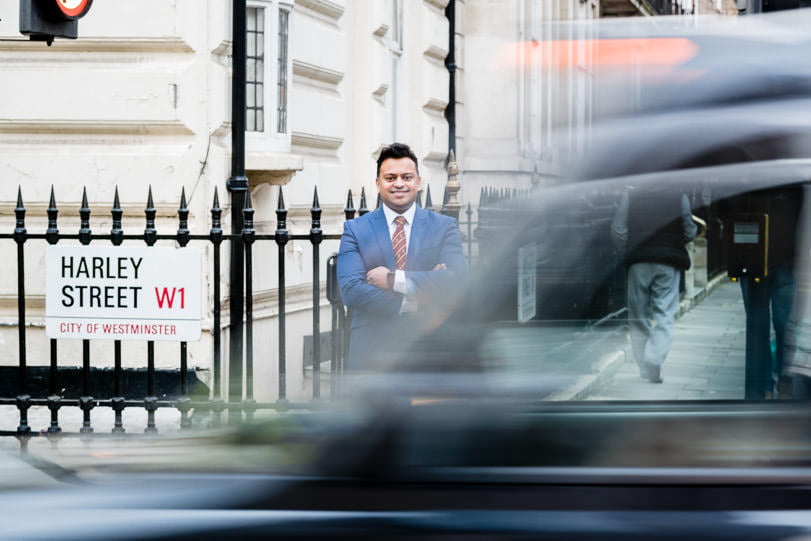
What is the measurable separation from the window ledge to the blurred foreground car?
22.6 ft

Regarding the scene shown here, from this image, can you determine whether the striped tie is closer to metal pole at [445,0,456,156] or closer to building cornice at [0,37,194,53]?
building cornice at [0,37,194,53]

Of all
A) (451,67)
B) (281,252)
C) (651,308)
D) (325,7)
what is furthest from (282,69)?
(651,308)

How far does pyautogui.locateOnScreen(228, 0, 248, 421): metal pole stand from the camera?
7.15m

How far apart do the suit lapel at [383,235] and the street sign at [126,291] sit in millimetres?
1358

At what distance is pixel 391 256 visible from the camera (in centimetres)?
597

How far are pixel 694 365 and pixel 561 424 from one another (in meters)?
0.23

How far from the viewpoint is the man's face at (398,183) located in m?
5.96

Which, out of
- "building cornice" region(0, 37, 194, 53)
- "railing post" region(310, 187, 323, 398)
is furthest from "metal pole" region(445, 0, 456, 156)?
"railing post" region(310, 187, 323, 398)

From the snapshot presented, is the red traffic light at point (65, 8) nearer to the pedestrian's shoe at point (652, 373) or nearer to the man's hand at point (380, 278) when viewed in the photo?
the man's hand at point (380, 278)

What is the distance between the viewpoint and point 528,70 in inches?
89.2

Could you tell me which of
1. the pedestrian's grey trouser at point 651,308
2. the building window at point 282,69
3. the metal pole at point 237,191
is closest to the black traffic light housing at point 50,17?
the metal pole at point 237,191

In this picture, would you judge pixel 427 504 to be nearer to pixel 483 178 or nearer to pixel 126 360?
pixel 483 178

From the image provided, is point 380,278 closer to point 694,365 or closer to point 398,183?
point 398,183

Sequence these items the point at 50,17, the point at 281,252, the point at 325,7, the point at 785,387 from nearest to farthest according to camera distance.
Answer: the point at 785,387 → the point at 50,17 → the point at 281,252 → the point at 325,7
